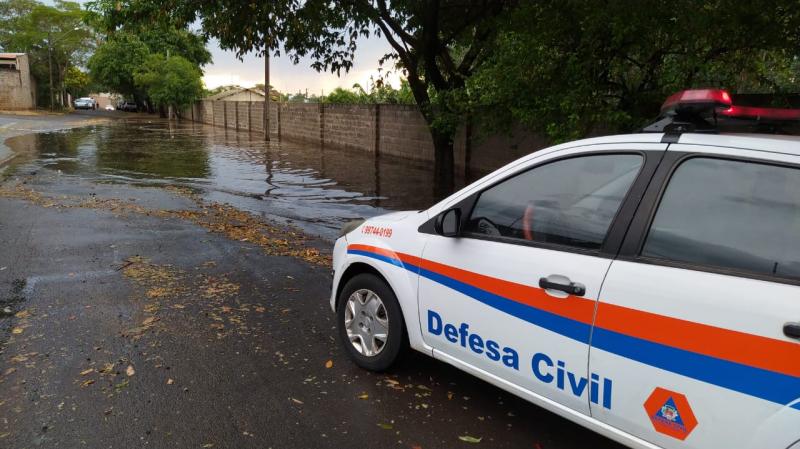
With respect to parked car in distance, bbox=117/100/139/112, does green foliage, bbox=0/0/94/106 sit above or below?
above

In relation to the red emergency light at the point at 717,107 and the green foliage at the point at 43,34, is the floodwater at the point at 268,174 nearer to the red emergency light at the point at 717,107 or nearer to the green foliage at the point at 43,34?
the red emergency light at the point at 717,107

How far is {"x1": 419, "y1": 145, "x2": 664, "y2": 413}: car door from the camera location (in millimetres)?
2650

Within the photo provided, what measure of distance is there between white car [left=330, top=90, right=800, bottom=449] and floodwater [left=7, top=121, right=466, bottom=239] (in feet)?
18.5

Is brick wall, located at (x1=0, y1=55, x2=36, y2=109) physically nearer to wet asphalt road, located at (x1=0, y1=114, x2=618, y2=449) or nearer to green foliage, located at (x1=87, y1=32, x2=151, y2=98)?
green foliage, located at (x1=87, y1=32, x2=151, y2=98)

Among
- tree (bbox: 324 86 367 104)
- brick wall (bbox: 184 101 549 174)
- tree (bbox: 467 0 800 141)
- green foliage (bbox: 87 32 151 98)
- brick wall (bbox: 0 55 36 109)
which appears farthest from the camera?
green foliage (bbox: 87 32 151 98)

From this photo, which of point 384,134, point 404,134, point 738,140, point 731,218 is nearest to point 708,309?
point 731,218

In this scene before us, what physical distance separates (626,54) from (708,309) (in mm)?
5611

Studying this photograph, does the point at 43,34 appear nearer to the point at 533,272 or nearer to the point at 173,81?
the point at 173,81

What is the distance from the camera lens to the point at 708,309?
2.21 meters

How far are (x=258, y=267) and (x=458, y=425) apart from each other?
3.82 metres

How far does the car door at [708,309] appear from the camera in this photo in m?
2.06

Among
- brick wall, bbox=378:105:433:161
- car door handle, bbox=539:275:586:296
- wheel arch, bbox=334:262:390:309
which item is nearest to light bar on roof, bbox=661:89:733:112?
car door handle, bbox=539:275:586:296

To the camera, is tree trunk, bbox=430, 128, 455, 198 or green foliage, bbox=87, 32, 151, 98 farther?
green foliage, bbox=87, 32, 151, 98

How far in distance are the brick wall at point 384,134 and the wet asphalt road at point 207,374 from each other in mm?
6557
